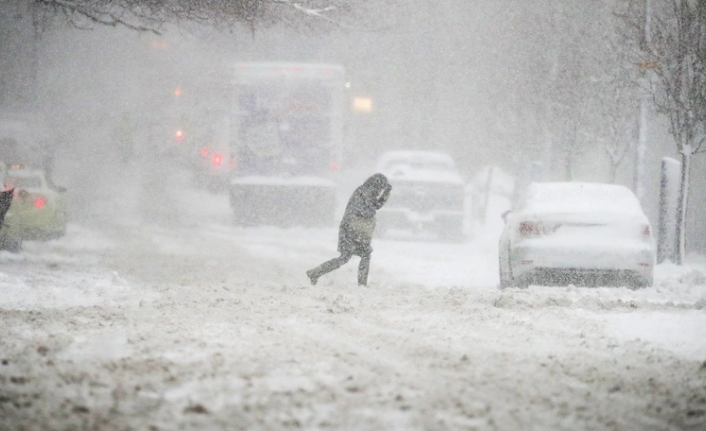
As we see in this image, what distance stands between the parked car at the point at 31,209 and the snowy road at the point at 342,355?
324cm

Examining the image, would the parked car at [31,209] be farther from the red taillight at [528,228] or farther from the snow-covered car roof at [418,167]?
the red taillight at [528,228]

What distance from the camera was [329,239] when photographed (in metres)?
18.6

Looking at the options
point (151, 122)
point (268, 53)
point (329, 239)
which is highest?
point (268, 53)

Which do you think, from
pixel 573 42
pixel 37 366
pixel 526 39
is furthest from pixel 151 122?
pixel 37 366

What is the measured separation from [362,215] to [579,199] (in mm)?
2943

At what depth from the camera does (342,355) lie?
19.4ft

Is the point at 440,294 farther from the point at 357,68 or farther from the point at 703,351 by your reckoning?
the point at 357,68

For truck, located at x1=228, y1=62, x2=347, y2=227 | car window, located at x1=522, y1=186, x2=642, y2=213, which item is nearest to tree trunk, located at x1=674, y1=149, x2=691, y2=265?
car window, located at x1=522, y1=186, x2=642, y2=213

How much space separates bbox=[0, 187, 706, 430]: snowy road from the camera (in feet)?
14.6

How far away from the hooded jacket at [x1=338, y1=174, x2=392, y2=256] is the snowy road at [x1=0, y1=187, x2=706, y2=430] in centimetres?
57

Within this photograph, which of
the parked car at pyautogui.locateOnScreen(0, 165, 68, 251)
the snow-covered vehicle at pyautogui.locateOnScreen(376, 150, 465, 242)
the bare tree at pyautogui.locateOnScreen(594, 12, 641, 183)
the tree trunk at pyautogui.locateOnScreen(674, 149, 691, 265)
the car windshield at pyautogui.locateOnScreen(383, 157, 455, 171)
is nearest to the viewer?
the parked car at pyautogui.locateOnScreen(0, 165, 68, 251)

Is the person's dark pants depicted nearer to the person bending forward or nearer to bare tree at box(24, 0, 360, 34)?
the person bending forward

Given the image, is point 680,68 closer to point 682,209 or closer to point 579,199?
point 682,209

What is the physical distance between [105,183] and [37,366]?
26.8m
